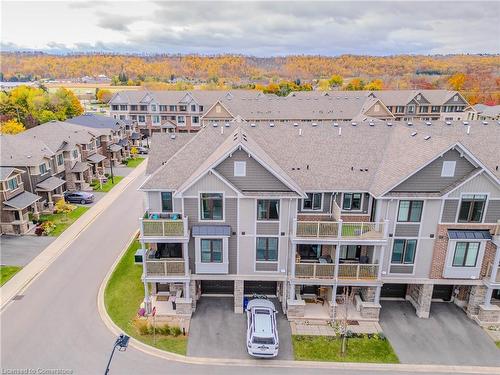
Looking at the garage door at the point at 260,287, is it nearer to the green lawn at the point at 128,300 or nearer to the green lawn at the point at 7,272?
the green lawn at the point at 128,300

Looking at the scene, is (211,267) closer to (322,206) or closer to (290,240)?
(290,240)

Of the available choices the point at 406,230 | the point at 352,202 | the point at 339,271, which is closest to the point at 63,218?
the point at 339,271

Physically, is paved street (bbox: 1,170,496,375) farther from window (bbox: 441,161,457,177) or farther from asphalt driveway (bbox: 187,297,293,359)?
window (bbox: 441,161,457,177)

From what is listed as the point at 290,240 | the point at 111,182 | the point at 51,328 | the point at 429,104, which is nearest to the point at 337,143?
the point at 290,240

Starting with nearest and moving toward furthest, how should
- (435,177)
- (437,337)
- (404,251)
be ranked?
(435,177) < (437,337) < (404,251)

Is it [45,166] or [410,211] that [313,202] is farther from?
[45,166]

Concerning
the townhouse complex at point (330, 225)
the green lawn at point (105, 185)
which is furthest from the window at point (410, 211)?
the green lawn at point (105, 185)
